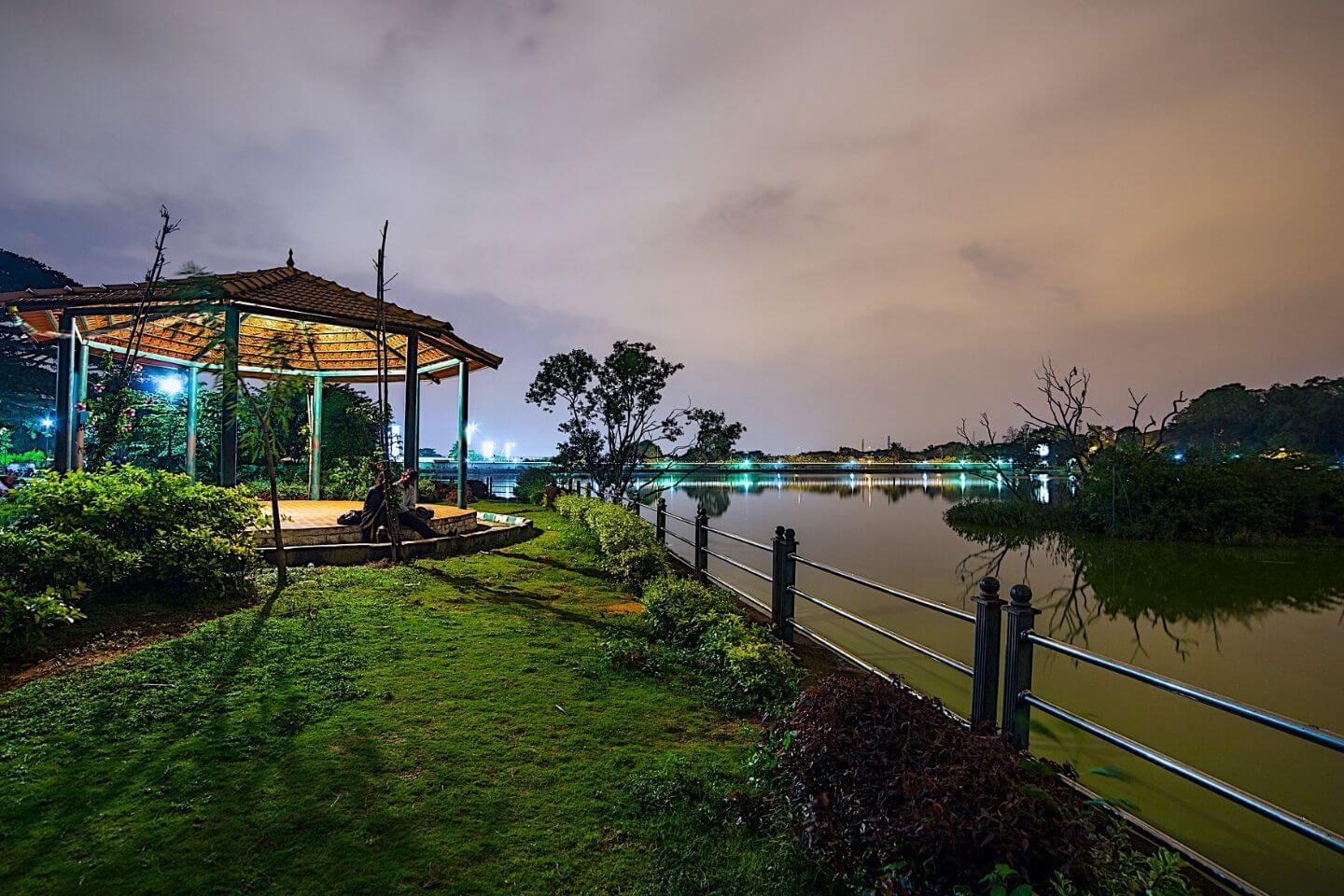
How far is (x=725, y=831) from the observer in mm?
2354

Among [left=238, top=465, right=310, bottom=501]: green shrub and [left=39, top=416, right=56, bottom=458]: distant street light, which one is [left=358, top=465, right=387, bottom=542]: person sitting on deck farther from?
[left=39, top=416, right=56, bottom=458]: distant street light

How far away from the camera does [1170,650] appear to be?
245 inches

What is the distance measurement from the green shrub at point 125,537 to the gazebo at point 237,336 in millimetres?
991

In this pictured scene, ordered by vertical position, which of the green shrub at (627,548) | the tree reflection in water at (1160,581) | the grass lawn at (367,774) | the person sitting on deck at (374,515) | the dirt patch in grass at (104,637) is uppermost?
the person sitting on deck at (374,515)

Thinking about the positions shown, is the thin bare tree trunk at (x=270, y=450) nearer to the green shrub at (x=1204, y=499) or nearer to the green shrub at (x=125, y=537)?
the green shrub at (x=125, y=537)

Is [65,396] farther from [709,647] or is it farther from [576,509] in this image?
[709,647]

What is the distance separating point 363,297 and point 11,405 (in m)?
27.2

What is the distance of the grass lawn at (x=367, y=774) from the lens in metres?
2.08

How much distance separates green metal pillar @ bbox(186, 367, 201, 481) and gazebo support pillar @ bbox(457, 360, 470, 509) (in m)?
4.89

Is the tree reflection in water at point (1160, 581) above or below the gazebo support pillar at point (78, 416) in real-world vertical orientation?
below

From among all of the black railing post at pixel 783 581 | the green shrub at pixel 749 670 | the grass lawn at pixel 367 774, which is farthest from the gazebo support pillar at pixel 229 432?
the black railing post at pixel 783 581

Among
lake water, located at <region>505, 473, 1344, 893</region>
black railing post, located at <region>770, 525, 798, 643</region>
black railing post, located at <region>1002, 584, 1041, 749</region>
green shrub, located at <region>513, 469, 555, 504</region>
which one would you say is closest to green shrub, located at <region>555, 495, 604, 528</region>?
lake water, located at <region>505, 473, 1344, 893</region>

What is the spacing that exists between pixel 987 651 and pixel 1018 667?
0.20 m

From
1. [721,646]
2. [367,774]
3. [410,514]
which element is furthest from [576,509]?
[367,774]
